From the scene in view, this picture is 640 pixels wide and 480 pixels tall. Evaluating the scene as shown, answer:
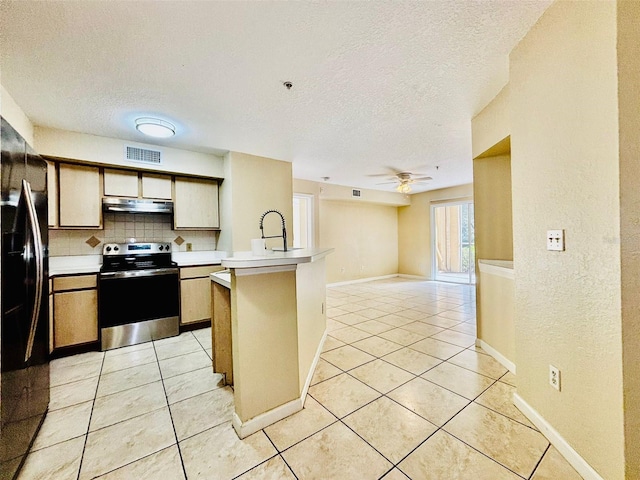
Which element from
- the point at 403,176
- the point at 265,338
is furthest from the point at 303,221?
the point at 265,338

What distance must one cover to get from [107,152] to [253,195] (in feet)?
5.77

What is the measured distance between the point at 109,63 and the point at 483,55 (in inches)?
104

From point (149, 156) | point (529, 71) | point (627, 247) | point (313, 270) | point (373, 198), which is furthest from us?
point (373, 198)

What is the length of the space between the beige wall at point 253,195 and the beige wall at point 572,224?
3091 mm

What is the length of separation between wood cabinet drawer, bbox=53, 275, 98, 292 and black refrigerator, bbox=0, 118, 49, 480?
1.29 m

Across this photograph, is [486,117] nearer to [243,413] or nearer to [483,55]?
[483,55]

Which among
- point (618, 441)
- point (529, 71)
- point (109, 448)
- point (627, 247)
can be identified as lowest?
point (109, 448)

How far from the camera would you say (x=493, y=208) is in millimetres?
2715

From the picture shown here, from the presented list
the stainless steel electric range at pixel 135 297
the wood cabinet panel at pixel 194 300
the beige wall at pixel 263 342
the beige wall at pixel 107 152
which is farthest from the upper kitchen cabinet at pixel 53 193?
the beige wall at pixel 263 342

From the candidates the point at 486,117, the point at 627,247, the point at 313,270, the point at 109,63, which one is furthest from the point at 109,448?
the point at 486,117

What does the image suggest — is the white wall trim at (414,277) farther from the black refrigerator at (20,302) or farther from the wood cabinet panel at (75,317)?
the black refrigerator at (20,302)

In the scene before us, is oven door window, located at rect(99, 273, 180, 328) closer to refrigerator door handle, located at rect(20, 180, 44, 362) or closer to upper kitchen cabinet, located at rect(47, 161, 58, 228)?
upper kitchen cabinet, located at rect(47, 161, 58, 228)

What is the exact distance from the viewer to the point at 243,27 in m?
1.55

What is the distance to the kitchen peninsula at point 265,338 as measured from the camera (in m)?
1.53
